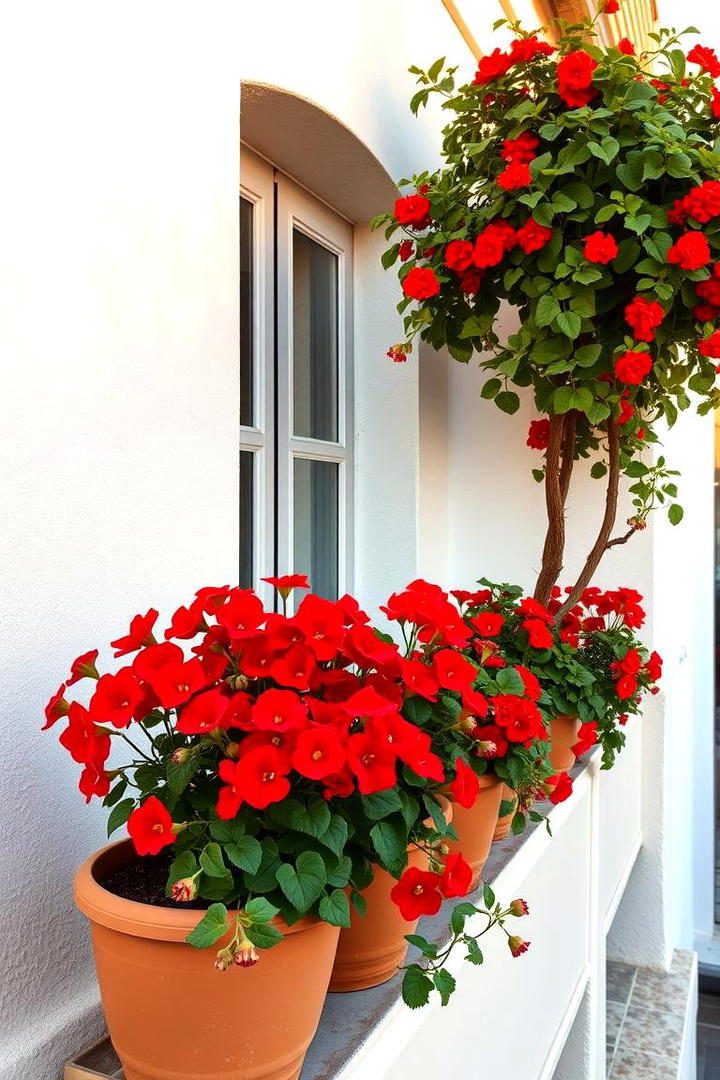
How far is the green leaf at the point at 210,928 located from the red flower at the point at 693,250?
1.37m

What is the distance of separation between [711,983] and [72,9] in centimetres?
414

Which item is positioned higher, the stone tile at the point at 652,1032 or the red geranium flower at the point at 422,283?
the red geranium flower at the point at 422,283

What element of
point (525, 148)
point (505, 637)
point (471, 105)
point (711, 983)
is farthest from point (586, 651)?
point (711, 983)

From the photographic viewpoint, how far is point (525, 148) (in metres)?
→ 1.64

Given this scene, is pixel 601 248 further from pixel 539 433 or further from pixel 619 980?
pixel 619 980

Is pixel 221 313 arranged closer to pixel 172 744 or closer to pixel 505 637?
pixel 172 744

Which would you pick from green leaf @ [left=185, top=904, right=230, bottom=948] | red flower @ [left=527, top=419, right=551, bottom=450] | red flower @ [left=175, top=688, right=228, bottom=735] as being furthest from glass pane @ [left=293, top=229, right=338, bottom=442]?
green leaf @ [left=185, top=904, right=230, bottom=948]

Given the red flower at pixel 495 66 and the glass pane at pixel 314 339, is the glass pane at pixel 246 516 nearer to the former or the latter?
the glass pane at pixel 314 339

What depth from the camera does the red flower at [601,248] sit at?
1.55m

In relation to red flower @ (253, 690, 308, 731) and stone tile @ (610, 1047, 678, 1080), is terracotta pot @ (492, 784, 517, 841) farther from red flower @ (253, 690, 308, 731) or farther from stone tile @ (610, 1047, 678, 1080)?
stone tile @ (610, 1047, 678, 1080)

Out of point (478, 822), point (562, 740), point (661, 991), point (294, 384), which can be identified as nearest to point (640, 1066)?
point (661, 991)

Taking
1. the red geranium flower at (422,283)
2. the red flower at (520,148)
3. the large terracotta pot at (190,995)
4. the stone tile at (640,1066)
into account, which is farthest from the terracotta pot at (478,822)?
the stone tile at (640,1066)

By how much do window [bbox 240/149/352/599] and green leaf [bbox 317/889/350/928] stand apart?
1080mm

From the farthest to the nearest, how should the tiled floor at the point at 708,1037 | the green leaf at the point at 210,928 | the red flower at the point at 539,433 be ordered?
1. the tiled floor at the point at 708,1037
2. the red flower at the point at 539,433
3. the green leaf at the point at 210,928
